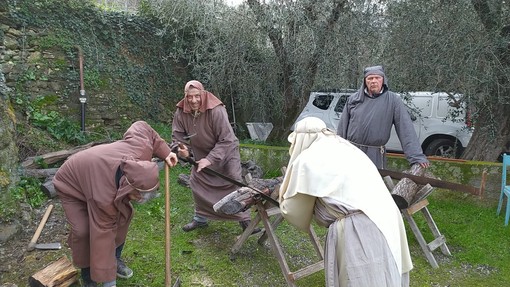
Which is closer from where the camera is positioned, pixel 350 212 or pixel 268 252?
pixel 350 212

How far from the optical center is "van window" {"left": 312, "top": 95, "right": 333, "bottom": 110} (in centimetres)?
855

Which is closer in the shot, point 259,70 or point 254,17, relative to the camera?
point 254,17

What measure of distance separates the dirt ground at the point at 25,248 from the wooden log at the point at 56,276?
306mm

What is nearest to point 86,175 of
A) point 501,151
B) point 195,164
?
point 195,164

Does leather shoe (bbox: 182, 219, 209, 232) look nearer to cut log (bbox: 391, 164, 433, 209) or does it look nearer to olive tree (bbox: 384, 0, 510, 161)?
cut log (bbox: 391, 164, 433, 209)

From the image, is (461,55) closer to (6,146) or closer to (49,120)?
(6,146)

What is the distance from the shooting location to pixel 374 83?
3.91 metres

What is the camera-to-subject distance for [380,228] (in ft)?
7.16

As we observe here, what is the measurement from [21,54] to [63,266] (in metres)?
5.18

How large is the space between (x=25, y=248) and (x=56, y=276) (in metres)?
0.98

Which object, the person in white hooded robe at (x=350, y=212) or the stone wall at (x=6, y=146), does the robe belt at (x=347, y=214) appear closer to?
the person in white hooded robe at (x=350, y=212)

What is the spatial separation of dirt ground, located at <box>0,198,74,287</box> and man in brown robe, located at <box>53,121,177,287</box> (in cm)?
96

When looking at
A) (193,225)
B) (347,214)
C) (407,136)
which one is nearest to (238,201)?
(193,225)

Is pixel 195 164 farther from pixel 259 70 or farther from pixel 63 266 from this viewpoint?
pixel 259 70
